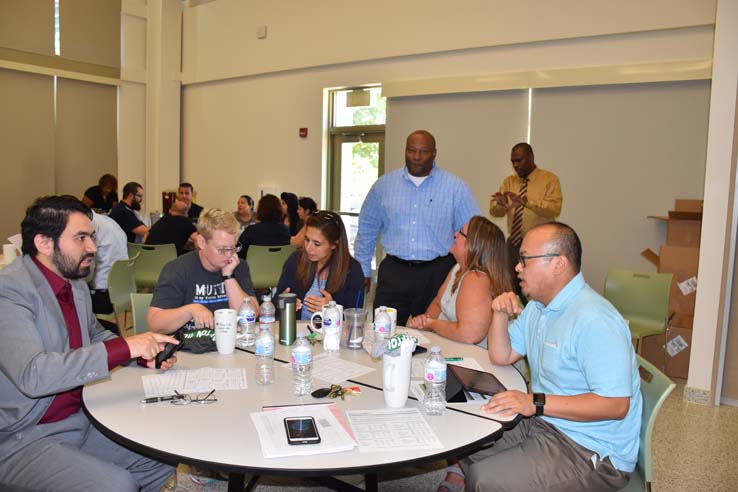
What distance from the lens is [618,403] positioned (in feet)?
6.48

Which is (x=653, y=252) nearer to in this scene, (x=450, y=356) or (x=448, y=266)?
(x=448, y=266)

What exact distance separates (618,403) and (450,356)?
31.7 inches

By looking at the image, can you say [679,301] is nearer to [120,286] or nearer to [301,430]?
[301,430]

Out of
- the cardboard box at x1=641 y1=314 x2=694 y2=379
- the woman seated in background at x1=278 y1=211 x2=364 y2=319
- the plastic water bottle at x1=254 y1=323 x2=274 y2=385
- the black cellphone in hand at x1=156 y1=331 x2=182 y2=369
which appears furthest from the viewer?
the cardboard box at x1=641 y1=314 x2=694 y2=379

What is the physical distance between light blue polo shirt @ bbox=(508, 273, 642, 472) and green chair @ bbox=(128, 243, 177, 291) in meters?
3.94

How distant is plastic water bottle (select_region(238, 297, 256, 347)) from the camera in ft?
8.80

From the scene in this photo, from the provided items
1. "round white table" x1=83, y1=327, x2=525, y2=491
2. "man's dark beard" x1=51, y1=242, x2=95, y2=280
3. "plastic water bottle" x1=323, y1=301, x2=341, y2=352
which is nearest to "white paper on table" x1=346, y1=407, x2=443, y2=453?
"round white table" x1=83, y1=327, x2=525, y2=491

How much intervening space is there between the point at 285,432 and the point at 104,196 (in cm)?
755

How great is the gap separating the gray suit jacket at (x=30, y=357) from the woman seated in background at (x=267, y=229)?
3.62m

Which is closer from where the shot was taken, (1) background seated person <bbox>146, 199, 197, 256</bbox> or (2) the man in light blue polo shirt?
(2) the man in light blue polo shirt

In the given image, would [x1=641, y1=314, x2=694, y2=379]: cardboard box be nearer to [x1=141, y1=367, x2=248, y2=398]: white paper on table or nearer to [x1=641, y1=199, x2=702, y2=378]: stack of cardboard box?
[x1=641, y1=199, x2=702, y2=378]: stack of cardboard box

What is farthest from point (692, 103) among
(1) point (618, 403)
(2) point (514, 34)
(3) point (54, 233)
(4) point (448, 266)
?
(3) point (54, 233)

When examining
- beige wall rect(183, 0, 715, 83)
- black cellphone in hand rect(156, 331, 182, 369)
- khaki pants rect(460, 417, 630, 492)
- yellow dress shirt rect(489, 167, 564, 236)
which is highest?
beige wall rect(183, 0, 715, 83)

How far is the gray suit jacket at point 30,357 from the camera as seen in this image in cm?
186
